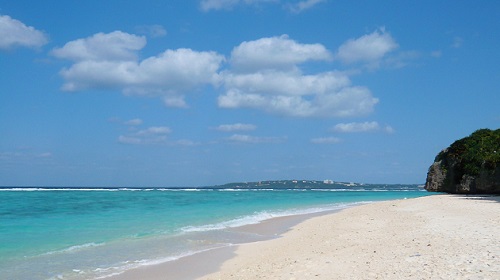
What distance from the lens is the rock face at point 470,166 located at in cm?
3128

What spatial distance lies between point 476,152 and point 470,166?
1179mm

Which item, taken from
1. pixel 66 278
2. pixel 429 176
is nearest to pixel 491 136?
pixel 429 176

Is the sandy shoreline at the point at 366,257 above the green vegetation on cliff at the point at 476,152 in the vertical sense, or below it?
below

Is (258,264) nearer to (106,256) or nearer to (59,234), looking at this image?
(106,256)

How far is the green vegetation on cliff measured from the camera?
3131 centimetres

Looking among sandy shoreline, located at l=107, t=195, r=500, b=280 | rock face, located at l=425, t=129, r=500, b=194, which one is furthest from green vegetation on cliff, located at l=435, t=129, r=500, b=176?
sandy shoreline, located at l=107, t=195, r=500, b=280

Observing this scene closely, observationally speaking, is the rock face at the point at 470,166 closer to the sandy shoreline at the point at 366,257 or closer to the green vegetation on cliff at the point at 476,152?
the green vegetation on cliff at the point at 476,152

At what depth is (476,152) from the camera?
32.7 meters

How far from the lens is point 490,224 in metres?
12.0

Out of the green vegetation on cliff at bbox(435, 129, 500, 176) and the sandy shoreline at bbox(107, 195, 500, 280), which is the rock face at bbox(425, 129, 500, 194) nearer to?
the green vegetation on cliff at bbox(435, 129, 500, 176)

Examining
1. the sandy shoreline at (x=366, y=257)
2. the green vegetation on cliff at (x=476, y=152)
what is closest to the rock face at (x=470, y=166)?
the green vegetation on cliff at (x=476, y=152)

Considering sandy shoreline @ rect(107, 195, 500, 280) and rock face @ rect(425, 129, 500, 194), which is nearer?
sandy shoreline @ rect(107, 195, 500, 280)

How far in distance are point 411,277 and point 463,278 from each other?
0.73 metres

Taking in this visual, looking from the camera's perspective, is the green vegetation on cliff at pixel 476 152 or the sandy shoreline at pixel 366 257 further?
the green vegetation on cliff at pixel 476 152
